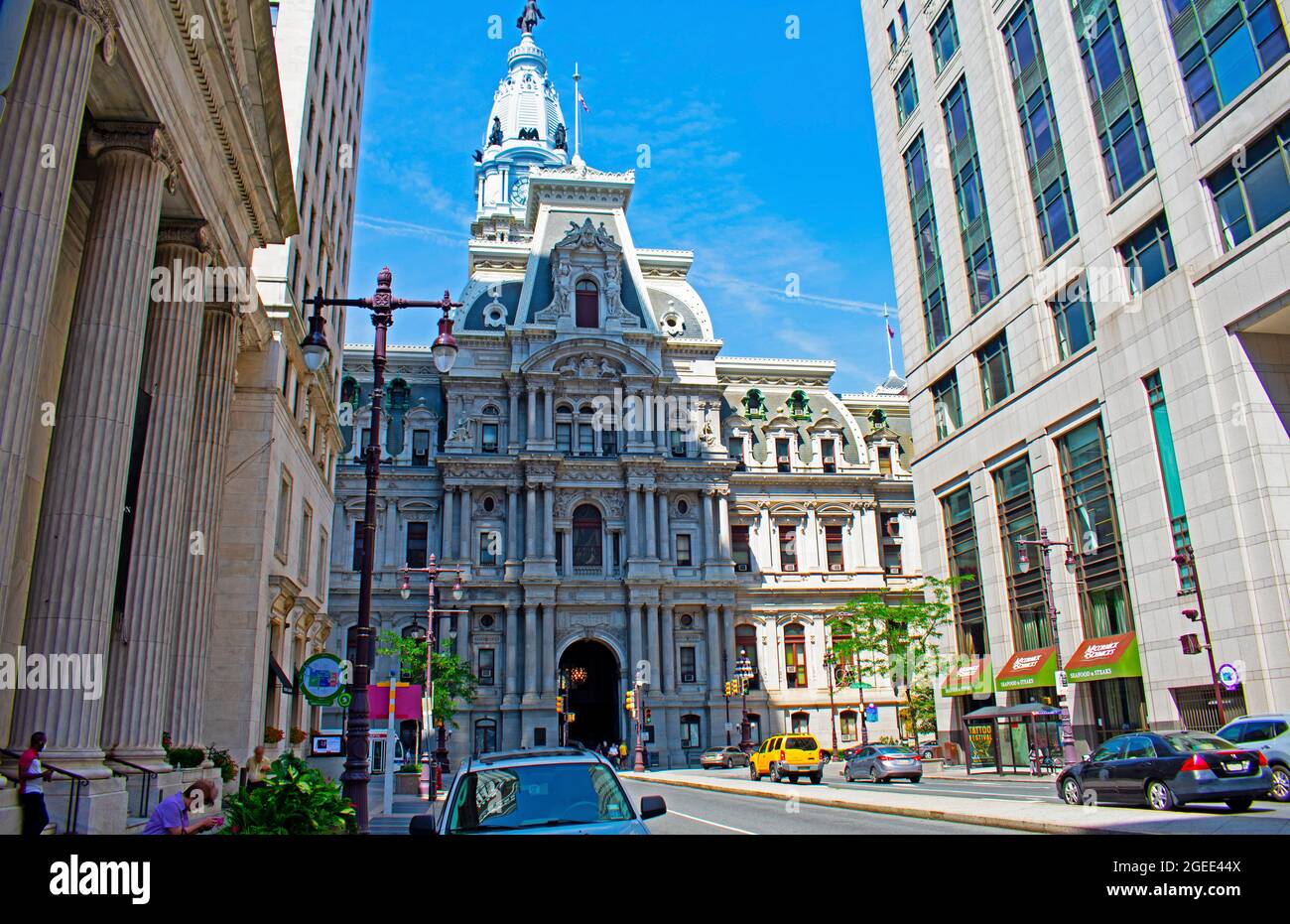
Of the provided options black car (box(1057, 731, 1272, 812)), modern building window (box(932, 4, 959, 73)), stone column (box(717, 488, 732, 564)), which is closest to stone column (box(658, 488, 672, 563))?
stone column (box(717, 488, 732, 564))

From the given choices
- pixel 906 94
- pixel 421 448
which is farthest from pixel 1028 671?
pixel 421 448

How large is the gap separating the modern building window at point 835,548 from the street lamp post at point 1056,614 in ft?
102

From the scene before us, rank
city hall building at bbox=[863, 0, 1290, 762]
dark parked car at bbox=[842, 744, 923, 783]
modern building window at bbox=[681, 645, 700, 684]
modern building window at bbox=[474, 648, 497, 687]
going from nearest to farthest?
1. city hall building at bbox=[863, 0, 1290, 762]
2. dark parked car at bbox=[842, 744, 923, 783]
3. modern building window at bbox=[474, 648, 497, 687]
4. modern building window at bbox=[681, 645, 700, 684]

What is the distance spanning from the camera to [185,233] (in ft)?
68.9

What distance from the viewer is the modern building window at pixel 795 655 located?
67.2 m

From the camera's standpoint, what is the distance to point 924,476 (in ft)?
161

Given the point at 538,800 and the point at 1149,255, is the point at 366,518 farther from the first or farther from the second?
the point at 1149,255

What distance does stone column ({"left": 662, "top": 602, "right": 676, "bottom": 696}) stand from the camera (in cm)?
6206

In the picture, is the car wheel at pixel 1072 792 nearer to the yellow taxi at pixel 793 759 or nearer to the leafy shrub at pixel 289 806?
the leafy shrub at pixel 289 806

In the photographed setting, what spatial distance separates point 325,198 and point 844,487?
4585 cm

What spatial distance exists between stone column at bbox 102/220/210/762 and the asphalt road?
10451 millimetres

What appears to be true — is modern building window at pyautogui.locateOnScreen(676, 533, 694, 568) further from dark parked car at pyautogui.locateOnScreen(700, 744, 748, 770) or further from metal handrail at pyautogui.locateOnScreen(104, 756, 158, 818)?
metal handrail at pyautogui.locateOnScreen(104, 756, 158, 818)

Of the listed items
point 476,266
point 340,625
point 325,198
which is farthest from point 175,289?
point 476,266
